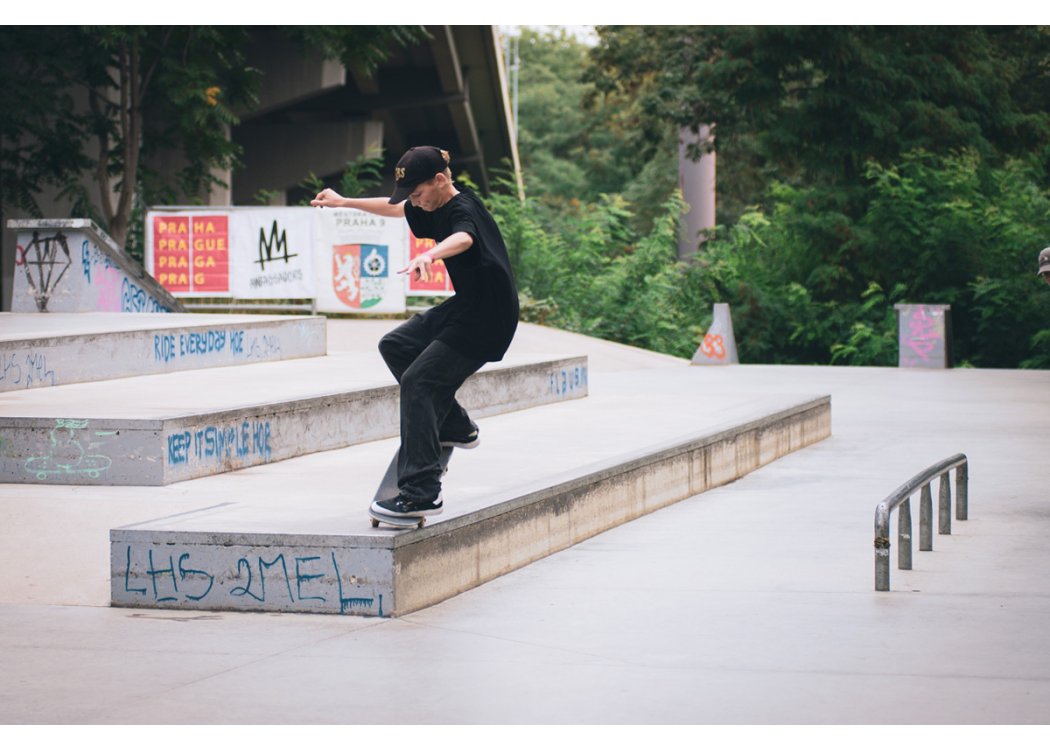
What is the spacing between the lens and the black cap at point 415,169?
19.2 ft

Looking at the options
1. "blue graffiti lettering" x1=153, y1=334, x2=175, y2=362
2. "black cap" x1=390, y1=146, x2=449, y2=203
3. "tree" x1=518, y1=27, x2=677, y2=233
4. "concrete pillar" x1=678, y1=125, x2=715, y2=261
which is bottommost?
"blue graffiti lettering" x1=153, y1=334, x2=175, y2=362

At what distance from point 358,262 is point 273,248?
4.27 feet

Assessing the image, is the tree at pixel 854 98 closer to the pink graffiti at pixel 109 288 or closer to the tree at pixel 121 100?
the tree at pixel 121 100

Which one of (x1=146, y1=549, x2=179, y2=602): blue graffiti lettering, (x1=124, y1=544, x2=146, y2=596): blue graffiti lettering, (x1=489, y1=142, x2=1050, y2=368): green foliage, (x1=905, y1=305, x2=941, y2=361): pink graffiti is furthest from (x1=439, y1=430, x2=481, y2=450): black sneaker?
(x1=489, y1=142, x2=1050, y2=368): green foliage

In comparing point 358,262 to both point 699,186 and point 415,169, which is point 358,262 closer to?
point 415,169

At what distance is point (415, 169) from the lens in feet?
19.2

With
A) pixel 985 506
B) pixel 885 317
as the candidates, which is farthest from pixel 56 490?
pixel 885 317

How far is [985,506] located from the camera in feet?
33.2

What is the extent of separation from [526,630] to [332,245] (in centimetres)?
1572

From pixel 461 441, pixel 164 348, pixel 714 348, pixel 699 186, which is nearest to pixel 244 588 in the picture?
pixel 461 441

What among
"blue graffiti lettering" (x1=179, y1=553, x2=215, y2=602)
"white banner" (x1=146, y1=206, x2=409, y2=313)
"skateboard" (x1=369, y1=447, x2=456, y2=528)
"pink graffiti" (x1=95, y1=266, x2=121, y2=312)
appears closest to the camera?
"skateboard" (x1=369, y1=447, x2=456, y2=528)

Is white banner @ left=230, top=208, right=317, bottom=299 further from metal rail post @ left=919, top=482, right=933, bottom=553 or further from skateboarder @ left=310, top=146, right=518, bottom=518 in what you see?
skateboarder @ left=310, top=146, right=518, bottom=518

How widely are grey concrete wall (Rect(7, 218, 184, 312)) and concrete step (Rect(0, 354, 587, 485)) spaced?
3.96 meters

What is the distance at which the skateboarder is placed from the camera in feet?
19.4
